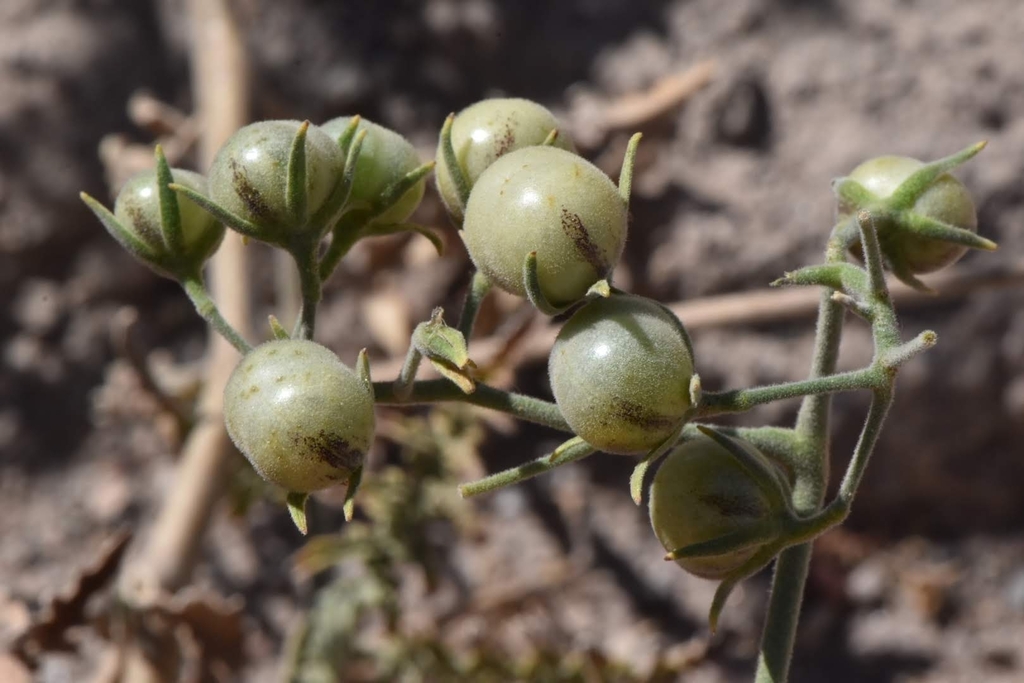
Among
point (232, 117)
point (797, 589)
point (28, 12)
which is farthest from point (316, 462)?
point (28, 12)

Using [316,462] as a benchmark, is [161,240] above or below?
above

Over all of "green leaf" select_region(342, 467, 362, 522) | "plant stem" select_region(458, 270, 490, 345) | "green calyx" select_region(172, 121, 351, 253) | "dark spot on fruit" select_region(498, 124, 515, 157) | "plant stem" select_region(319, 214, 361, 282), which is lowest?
"green leaf" select_region(342, 467, 362, 522)

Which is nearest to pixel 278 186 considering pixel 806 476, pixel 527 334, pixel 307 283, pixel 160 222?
pixel 307 283

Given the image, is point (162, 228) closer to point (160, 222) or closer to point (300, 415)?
point (160, 222)

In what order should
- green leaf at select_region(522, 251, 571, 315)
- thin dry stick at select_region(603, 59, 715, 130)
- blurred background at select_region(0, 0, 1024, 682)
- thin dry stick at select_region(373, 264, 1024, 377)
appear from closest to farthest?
green leaf at select_region(522, 251, 571, 315) < thin dry stick at select_region(373, 264, 1024, 377) < blurred background at select_region(0, 0, 1024, 682) < thin dry stick at select_region(603, 59, 715, 130)

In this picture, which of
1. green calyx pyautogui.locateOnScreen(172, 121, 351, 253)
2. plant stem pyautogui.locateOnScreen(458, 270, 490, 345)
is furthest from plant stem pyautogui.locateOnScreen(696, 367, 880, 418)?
green calyx pyautogui.locateOnScreen(172, 121, 351, 253)

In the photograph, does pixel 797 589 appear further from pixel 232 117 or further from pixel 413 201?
pixel 232 117

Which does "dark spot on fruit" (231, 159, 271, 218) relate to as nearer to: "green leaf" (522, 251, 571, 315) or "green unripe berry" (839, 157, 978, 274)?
"green leaf" (522, 251, 571, 315)

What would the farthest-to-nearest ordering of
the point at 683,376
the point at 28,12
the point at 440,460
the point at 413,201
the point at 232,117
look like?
the point at 28,12, the point at 232,117, the point at 440,460, the point at 413,201, the point at 683,376
